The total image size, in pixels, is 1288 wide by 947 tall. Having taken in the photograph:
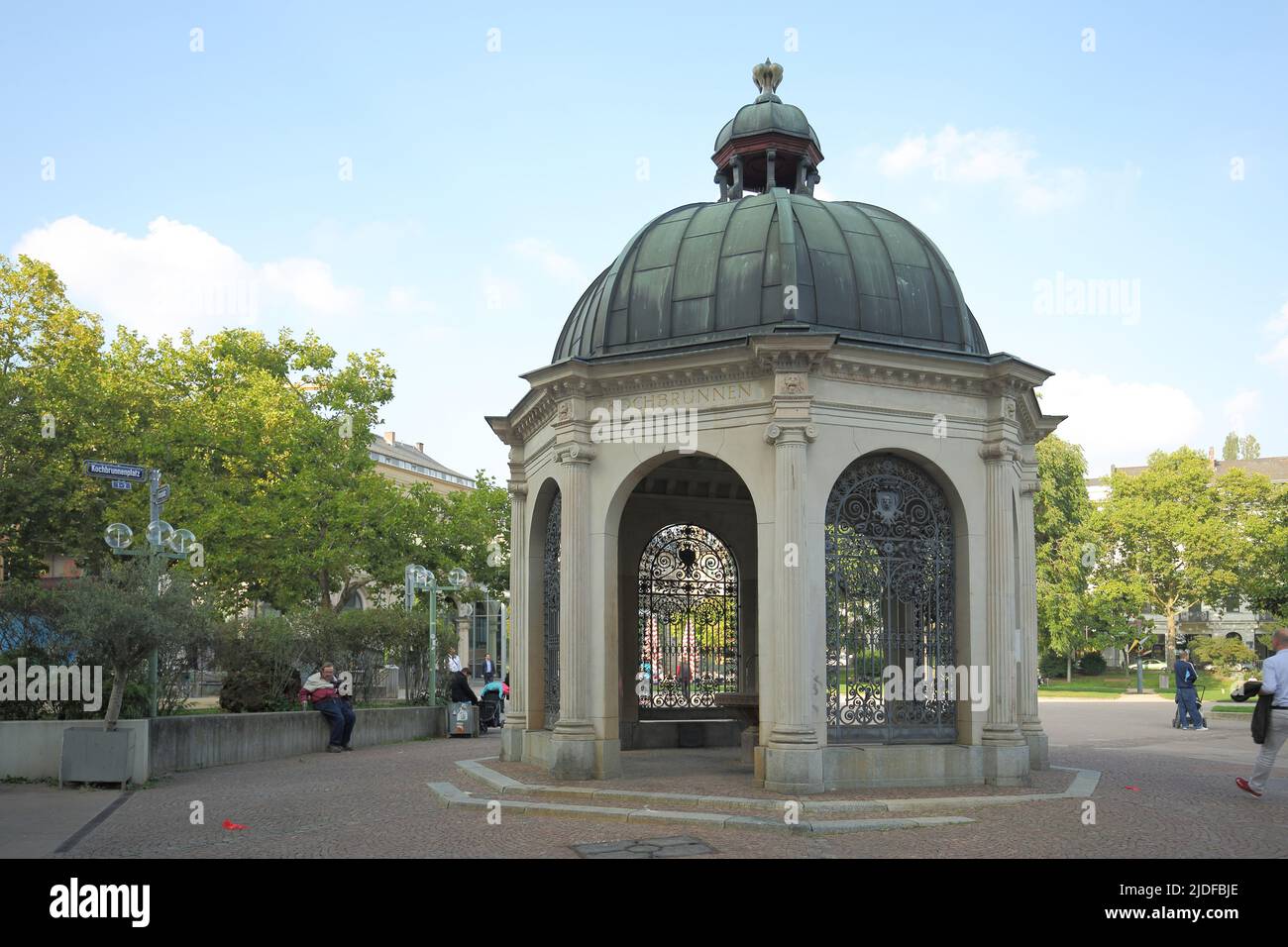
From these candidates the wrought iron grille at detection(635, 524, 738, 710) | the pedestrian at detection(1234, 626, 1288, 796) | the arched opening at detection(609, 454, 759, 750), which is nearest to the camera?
the pedestrian at detection(1234, 626, 1288, 796)

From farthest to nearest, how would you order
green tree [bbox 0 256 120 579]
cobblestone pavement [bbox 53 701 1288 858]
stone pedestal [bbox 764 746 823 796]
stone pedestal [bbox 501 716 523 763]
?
green tree [bbox 0 256 120 579] < stone pedestal [bbox 501 716 523 763] < stone pedestal [bbox 764 746 823 796] < cobblestone pavement [bbox 53 701 1288 858]

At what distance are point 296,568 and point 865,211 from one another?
23.6 m

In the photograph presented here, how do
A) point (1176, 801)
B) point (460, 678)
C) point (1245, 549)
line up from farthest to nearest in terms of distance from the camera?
point (1245, 549) < point (460, 678) < point (1176, 801)

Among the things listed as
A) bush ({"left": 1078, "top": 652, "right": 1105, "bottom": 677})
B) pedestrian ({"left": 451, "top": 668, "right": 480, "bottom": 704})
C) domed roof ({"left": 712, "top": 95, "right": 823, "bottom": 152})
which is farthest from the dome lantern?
bush ({"left": 1078, "top": 652, "right": 1105, "bottom": 677})

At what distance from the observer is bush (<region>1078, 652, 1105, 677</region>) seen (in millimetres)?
66438

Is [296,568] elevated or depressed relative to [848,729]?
elevated

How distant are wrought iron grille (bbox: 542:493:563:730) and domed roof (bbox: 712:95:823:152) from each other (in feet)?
21.4

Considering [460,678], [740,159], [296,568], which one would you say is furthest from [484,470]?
[740,159]

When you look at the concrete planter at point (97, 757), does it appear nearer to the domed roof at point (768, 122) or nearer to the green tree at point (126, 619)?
the green tree at point (126, 619)

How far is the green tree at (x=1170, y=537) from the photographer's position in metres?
58.2

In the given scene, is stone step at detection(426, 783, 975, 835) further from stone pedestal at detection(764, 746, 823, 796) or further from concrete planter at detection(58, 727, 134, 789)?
concrete planter at detection(58, 727, 134, 789)

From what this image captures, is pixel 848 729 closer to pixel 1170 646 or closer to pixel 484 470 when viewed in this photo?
pixel 484 470

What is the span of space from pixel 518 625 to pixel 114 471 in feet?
20.4

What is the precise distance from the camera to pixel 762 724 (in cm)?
1345
